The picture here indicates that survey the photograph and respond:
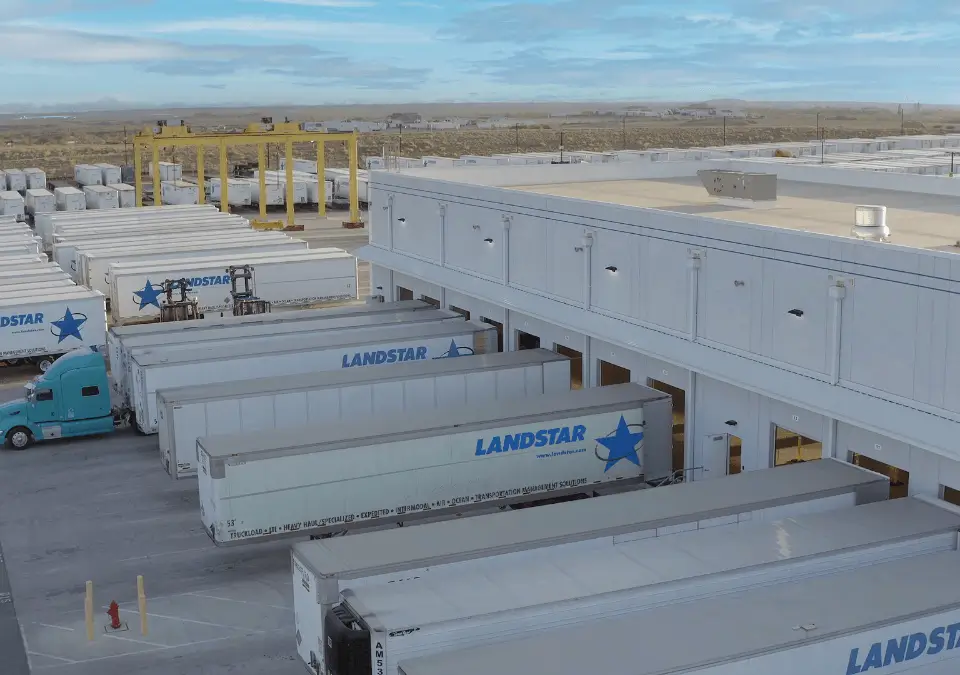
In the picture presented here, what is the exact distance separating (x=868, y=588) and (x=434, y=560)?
5544mm

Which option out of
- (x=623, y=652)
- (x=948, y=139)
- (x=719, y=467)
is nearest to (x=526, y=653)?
(x=623, y=652)

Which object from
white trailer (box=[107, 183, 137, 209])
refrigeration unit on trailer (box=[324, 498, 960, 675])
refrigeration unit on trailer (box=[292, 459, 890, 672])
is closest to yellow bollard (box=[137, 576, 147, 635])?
refrigeration unit on trailer (box=[292, 459, 890, 672])

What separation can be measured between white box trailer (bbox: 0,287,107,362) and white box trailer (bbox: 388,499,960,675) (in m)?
24.1

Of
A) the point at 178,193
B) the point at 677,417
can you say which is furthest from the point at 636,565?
the point at 178,193

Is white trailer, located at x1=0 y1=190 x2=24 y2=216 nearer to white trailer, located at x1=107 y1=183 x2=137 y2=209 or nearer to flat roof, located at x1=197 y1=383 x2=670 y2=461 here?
white trailer, located at x1=107 y1=183 x2=137 y2=209

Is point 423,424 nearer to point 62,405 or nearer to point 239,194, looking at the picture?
point 62,405

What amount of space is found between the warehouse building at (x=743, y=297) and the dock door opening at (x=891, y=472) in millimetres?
44

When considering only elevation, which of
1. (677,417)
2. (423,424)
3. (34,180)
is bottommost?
(677,417)

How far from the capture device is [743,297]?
859 inches

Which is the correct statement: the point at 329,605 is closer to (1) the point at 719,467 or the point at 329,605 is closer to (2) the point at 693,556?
(2) the point at 693,556

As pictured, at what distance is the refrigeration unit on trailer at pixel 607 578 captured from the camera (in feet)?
46.5

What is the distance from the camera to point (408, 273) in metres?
35.8

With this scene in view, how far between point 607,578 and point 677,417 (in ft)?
36.3

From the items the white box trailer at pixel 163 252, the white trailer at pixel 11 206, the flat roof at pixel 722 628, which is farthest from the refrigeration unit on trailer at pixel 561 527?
the white trailer at pixel 11 206
